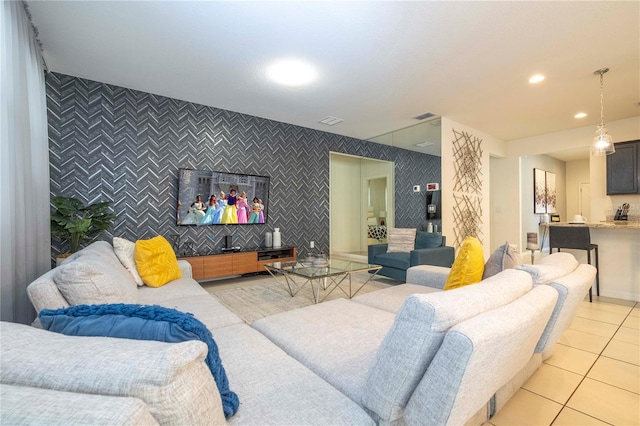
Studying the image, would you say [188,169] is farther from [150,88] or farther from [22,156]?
[22,156]

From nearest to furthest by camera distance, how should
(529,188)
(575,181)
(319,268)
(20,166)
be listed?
(20,166)
(319,268)
(529,188)
(575,181)

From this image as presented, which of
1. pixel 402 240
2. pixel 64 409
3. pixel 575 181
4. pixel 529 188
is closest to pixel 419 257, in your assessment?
pixel 402 240

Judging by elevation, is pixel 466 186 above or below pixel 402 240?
above

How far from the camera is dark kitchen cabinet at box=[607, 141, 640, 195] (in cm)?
426

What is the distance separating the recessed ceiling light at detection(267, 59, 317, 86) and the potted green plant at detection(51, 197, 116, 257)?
97.1 inches

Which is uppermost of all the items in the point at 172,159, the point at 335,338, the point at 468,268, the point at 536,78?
the point at 536,78

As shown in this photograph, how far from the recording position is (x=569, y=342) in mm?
2486

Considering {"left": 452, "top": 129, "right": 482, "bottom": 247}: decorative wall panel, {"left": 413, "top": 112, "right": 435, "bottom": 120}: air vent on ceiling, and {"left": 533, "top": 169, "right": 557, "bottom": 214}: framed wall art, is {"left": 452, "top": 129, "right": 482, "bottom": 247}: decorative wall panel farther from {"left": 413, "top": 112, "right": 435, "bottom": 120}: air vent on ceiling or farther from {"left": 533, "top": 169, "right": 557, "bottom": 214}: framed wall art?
{"left": 533, "top": 169, "right": 557, "bottom": 214}: framed wall art

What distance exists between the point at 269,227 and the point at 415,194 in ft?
9.54

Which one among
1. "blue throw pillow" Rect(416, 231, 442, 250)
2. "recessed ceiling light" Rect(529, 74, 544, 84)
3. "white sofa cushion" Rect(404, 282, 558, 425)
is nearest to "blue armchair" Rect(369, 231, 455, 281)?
"blue throw pillow" Rect(416, 231, 442, 250)

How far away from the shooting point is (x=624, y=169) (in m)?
4.39

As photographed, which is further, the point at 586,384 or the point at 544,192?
the point at 544,192

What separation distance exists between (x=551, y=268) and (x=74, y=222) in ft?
13.3

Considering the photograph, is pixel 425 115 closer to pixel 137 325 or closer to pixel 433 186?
pixel 433 186
